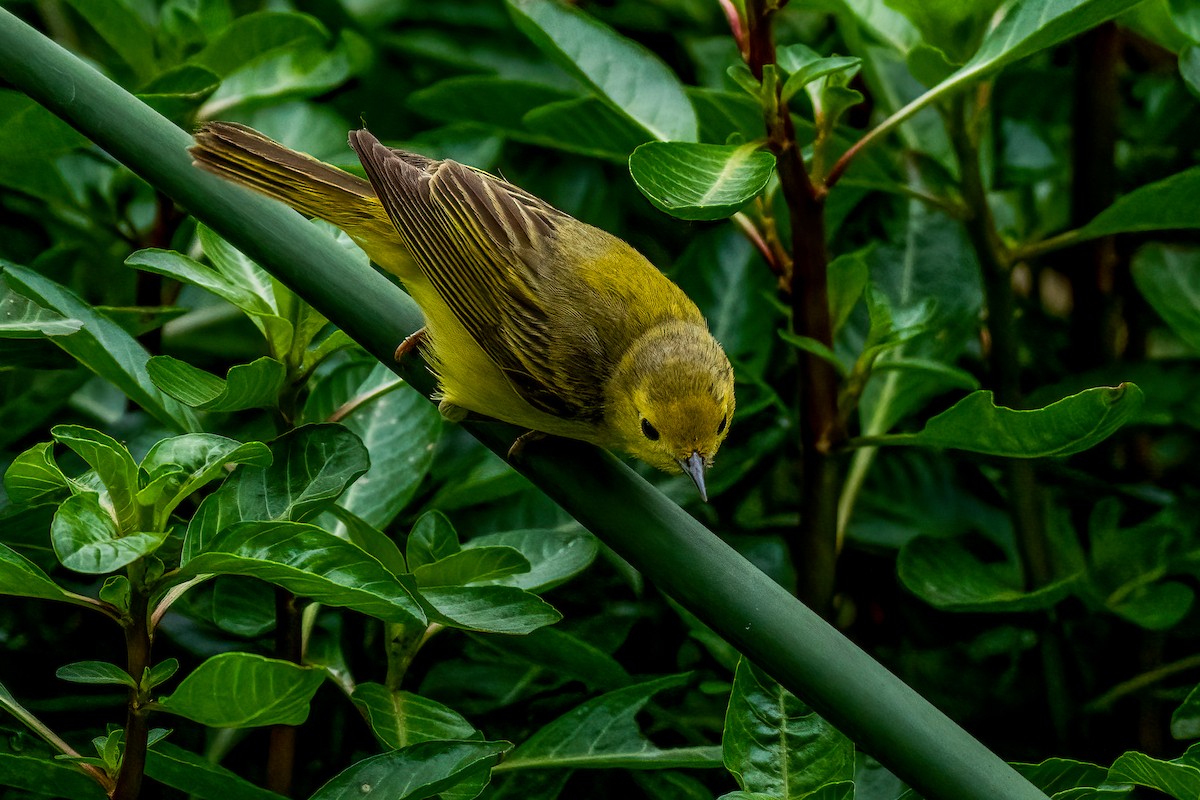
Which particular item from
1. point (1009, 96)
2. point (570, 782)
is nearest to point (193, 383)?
point (570, 782)

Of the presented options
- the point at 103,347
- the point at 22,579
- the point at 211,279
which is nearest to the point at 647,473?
the point at 211,279

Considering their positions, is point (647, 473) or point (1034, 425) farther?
point (647, 473)

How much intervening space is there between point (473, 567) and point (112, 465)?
0.51 m

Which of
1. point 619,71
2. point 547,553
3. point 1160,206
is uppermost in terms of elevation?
point 619,71

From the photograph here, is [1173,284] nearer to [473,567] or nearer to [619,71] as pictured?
[619,71]

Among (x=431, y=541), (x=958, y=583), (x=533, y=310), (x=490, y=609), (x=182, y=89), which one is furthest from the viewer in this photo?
(x=533, y=310)

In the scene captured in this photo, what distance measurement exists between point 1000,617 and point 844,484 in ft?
1.25

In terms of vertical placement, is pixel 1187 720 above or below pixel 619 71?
below

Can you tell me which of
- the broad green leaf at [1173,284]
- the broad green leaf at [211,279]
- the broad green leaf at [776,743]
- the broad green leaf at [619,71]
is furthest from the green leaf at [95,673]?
the broad green leaf at [1173,284]

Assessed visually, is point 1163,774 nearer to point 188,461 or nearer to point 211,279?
point 188,461

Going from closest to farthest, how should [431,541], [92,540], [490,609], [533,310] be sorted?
1. [92,540]
2. [490,609]
3. [431,541]
4. [533,310]

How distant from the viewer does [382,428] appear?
2119 millimetres

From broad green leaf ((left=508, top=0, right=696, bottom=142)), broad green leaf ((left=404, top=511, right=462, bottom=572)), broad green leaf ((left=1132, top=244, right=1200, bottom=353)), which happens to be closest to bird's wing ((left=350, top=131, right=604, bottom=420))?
broad green leaf ((left=508, top=0, right=696, bottom=142))

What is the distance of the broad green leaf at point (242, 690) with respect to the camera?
1.37m
